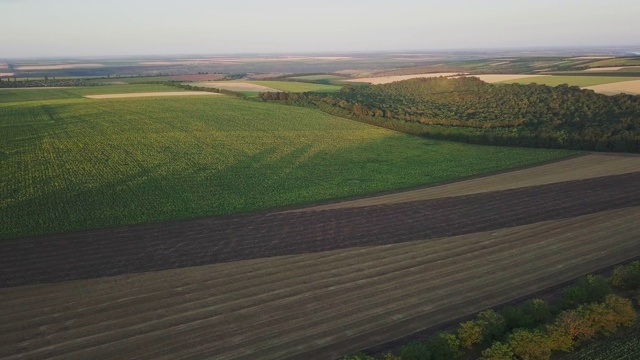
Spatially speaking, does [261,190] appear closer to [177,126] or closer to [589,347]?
[589,347]

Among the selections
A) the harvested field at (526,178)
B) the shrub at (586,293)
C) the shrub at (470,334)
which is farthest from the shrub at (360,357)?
the harvested field at (526,178)

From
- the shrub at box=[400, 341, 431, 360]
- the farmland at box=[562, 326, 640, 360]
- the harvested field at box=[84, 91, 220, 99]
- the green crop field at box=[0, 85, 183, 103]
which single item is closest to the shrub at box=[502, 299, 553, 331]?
the farmland at box=[562, 326, 640, 360]

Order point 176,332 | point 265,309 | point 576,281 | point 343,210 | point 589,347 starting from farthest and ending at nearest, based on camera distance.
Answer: point 343,210 → point 576,281 → point 265,309 → point 176,332 → point 589,347

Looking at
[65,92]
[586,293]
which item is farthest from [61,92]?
[586,293]

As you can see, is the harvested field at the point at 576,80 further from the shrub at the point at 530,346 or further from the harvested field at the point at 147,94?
the shrub at the point at 530,346

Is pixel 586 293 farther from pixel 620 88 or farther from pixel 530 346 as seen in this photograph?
pixel 620 88

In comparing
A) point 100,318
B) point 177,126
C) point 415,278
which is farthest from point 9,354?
point 177,126
